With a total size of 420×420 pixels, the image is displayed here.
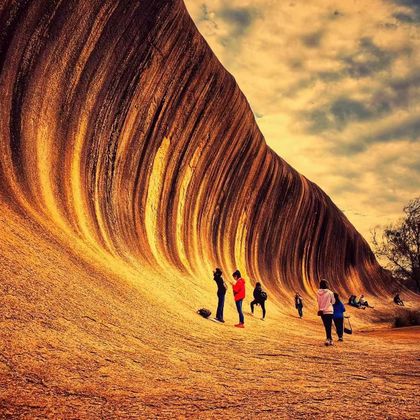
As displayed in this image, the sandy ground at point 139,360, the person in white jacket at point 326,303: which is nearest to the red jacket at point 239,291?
the sandy ground at point 139,360

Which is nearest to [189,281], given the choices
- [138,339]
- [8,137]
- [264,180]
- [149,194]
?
[149,194]

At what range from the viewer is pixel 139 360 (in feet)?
17.0

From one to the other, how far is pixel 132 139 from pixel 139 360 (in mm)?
13091

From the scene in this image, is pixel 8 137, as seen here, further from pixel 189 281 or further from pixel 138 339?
pixel 189 281

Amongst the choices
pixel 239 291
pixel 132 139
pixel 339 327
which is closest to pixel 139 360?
pixel 239 291

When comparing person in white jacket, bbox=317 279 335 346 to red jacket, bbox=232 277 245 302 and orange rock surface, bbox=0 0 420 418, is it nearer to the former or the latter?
orange rock surface, bbox=0 0 420 418

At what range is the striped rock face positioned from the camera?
455 inches

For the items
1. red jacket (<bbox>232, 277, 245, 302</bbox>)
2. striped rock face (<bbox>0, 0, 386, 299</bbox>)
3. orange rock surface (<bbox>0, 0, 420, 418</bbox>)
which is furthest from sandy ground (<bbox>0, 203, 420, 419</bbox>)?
striped rock face (<bbox>0, 0, 386, 299</bbox>)

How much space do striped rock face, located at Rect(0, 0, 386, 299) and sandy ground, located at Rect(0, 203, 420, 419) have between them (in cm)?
272

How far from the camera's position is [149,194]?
1794 cm

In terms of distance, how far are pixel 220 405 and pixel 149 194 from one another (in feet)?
48.3

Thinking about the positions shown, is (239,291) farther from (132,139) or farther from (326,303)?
(132,139)

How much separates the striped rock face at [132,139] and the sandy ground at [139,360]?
2.72 m

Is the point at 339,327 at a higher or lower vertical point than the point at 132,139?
lower
